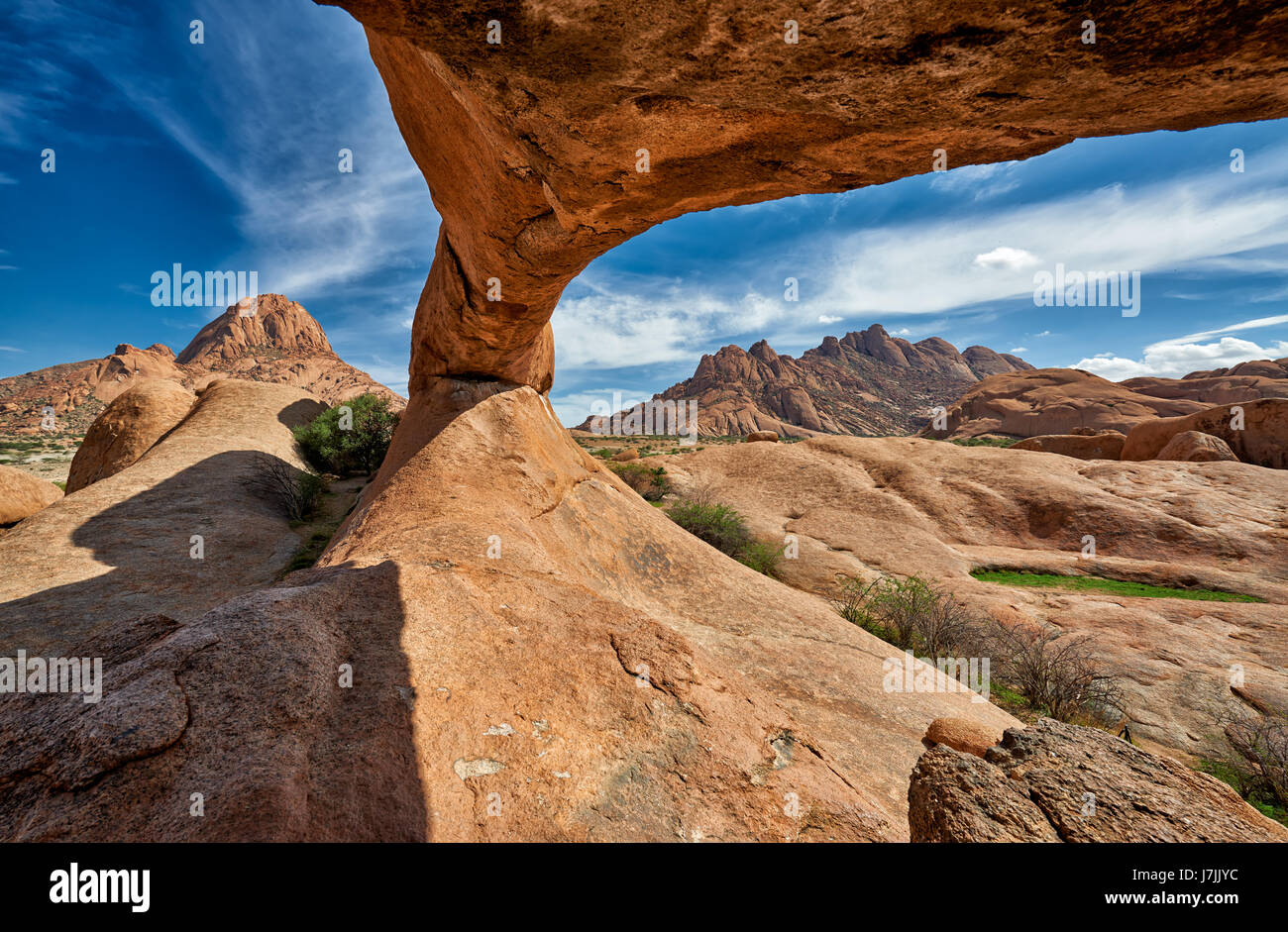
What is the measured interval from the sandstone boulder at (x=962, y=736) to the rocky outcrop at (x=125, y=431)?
20239mm

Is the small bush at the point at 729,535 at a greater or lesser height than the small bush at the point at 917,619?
greater

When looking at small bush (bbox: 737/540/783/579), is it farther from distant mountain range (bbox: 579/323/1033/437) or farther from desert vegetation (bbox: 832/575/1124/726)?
distant mountain range (bbox: 579/323/1033/437)

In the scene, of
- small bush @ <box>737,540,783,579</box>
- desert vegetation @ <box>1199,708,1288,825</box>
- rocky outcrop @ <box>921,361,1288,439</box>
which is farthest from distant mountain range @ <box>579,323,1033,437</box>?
desert vegetation @ <box>1199,708,1288,825</box>

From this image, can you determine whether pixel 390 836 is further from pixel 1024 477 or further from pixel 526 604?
pixel 1024 477

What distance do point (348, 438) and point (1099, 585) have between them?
73.9 feet

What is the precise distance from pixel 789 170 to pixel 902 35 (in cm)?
150

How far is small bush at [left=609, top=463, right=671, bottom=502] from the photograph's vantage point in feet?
60.1

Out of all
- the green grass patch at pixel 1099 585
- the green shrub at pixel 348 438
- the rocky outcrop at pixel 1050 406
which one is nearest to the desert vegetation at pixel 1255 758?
the green grass patch at pixel 1099 585

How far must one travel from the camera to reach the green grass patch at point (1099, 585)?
11.4 metres

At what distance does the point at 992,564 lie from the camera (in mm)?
13539

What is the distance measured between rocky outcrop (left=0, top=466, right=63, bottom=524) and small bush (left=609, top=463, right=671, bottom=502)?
15815 millimetres

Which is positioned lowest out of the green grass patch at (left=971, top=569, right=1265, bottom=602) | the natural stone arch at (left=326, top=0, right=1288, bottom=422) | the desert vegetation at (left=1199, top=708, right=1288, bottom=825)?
the desert vegetation at (left=1199, top=708, right=1288, bottom=825)

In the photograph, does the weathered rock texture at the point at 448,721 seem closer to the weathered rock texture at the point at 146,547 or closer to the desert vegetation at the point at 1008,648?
the weathered rock texture at the point at 146,547

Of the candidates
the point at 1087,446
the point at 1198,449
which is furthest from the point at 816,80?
the point at 1087,446
